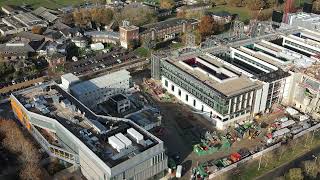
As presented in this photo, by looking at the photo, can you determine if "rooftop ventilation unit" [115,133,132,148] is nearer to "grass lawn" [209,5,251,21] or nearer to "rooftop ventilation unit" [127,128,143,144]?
"rooftop ventilation unit" [127,128,143,144]

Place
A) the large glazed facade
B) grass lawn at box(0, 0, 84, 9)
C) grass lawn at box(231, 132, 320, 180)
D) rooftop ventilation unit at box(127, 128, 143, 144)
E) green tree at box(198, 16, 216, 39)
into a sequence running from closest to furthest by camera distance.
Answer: the large glazed facade
rooftop ventilation unit at box(127, 128, 143, 144)
grass lawn at box(231, 132, 320, 180)
green tree at box(198, 16, 216, 39)
grass lawn at box(0, 0, 84, 9)

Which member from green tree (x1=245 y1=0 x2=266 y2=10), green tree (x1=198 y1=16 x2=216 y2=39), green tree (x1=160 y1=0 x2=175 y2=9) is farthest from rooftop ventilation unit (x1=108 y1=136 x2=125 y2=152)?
green tree (x1=245 y1=0 x2=266 y2=10)

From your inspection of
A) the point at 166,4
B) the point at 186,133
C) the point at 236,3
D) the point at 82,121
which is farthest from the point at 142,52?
the point at 236,3

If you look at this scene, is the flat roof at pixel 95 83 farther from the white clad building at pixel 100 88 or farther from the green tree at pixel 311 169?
the green tree at pixel 311 169

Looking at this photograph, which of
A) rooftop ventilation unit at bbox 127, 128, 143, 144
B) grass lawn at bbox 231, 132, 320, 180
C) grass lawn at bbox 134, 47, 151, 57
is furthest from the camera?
grass lawn at bbox 134, 47, 151, 57

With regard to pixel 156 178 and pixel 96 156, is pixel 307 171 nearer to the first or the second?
pixel 156 178

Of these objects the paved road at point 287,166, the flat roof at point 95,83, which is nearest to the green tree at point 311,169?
the paved road at point 287,166

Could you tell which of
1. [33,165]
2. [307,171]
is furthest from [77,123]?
[307,171]
